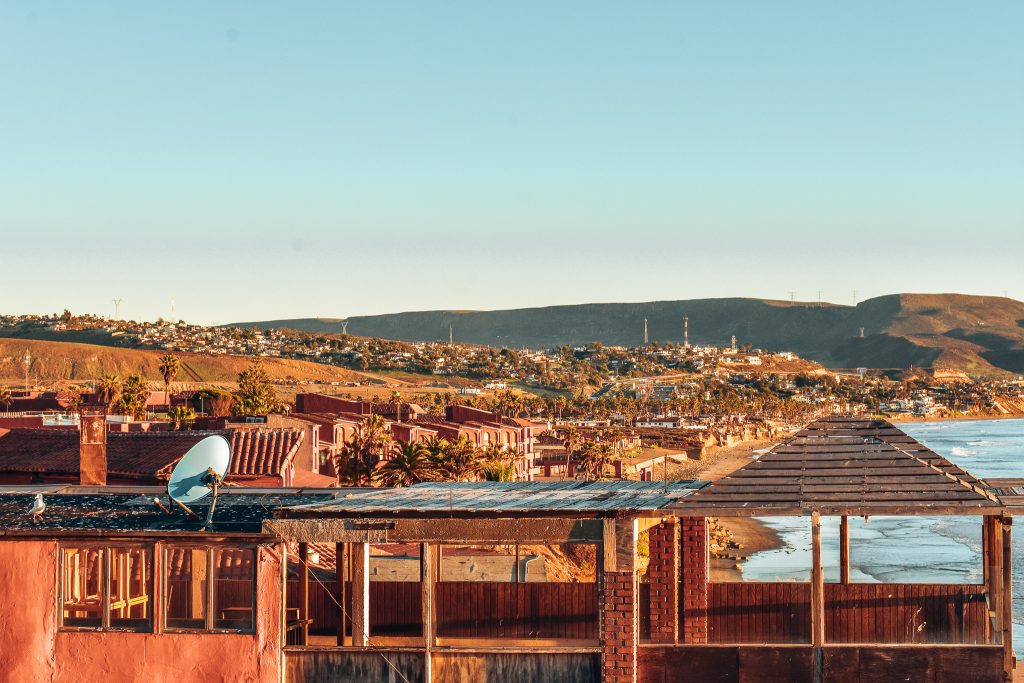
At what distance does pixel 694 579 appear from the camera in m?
15.9

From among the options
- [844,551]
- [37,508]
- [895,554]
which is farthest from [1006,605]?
[895,554]

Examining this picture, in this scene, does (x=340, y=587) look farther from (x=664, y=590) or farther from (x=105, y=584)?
(x=664, y=590)

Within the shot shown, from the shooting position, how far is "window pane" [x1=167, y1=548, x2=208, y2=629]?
637 inches

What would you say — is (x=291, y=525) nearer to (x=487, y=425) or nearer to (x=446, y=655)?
(x=446, y=655)

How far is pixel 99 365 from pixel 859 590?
18621cm

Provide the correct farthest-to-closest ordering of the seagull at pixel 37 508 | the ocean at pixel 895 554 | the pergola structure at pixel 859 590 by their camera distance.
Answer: the ocean at pixel 895 554 < the seagull at pixel 37 508 < the pergola structure at pixel 859 590

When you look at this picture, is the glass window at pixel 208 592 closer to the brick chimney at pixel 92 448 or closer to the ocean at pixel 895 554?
the brick chimney at pixel 92 448

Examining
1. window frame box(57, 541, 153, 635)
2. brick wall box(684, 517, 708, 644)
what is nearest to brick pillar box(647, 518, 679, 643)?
brick wall box(684, 517, 708, 644)

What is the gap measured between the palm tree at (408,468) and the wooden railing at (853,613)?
125ft

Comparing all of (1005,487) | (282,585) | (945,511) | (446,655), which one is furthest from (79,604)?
(1005,487)

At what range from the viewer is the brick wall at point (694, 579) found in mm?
15789

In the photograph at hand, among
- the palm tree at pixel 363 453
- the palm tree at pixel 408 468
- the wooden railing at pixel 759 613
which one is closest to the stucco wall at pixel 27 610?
the wooden railing at pixel 759 613

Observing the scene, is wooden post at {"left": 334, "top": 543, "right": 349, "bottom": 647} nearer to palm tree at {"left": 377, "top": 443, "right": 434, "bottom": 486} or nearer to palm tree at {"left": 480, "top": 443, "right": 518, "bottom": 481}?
palm tree at {"left": 480, "top": 443, "right": 518, "bottom": 481}

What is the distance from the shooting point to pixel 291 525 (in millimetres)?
14453
